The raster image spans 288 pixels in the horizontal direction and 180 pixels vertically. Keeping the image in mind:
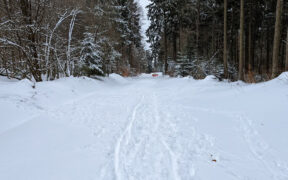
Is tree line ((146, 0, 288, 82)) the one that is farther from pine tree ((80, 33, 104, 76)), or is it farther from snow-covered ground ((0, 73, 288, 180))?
pine tree ((80, 33, 104, 76))

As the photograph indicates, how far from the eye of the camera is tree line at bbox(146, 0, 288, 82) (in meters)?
12.8

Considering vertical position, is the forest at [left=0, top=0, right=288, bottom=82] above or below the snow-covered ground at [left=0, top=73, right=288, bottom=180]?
above

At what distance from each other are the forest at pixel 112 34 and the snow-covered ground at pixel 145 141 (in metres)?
2.78

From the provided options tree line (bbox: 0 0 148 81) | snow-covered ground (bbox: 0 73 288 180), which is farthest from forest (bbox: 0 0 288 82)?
snow-covered ground (bbox: 0 73 288 180)

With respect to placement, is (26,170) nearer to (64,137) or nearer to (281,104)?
(64,137)

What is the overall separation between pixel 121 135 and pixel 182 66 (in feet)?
45.4

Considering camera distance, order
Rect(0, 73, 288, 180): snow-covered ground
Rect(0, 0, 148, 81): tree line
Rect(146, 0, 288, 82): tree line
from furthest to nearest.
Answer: Rect(146, 0, 288, 82): tree line
Rect(0, 0, 148, 81): tree line
Rect(0, 73, 288, 180): snow-covered ground

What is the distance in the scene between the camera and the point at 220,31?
711 inches

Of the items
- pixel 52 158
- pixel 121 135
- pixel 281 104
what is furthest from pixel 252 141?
pixel 52 158

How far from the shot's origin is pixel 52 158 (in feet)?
7.60

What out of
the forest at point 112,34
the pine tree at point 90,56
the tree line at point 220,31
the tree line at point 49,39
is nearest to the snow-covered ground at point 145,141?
the tree line at point 49,39

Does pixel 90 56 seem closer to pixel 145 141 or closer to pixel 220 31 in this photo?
pixel 145 141

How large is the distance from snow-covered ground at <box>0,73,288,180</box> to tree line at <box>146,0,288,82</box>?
735 centimetres

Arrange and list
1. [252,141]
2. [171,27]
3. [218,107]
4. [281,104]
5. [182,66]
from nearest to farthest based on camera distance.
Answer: [252,141], [281,104], [218,107], [182,66], [171,27]
